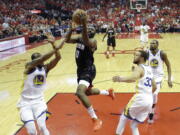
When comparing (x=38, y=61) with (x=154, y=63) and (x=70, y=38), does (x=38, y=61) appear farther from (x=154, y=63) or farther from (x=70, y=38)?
(x=154, y=63)

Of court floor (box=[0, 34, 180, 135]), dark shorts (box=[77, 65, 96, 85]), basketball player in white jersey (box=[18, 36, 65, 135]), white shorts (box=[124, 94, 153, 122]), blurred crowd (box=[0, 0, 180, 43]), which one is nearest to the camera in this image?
basketball player in white jersey (box=[18, 36, 65, 135])

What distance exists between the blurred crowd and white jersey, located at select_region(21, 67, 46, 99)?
14.0m

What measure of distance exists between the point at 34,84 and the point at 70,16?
84.1 feet

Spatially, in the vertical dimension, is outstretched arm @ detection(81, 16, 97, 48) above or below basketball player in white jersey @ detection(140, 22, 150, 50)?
above

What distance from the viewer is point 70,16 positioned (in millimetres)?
28625

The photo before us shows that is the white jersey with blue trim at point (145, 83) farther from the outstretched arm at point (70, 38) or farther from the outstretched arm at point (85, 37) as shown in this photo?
the outstretched arm at point (70, 38)

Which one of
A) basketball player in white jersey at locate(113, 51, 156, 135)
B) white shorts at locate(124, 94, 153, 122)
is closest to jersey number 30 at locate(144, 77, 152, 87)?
basketball player in white jersey at locate(113, 51, 156, 135)

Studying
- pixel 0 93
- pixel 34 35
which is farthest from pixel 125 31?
pixel 0 93

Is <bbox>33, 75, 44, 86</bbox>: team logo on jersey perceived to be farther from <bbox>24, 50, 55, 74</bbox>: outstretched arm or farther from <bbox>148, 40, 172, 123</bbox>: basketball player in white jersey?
<bbox>148, 40, 172, 123</bbox>: basketball player in white jersey

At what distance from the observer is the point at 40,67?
3.74 metres

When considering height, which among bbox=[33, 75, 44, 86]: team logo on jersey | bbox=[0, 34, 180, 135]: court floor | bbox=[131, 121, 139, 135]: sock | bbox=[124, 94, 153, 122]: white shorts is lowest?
bbox=[0, 34, 180, 135]: court floor

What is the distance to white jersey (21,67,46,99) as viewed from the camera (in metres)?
3.65

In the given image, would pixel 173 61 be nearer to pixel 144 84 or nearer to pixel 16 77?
pixel 16 77

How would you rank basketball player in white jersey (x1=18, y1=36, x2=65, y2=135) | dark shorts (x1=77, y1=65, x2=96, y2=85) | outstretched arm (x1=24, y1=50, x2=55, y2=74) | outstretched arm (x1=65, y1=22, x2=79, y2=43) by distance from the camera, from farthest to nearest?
dark shorts (x1=77, y1=65, x2=96, y2=85) < outstretched arm (x1=65, y1=22, x2=79, y2=43) < basketball player in white jersey (x1=18, y1=36, x2=65, y2=135) < outstretched arm (x1=24, y1=50, x2=55, y2=74)
